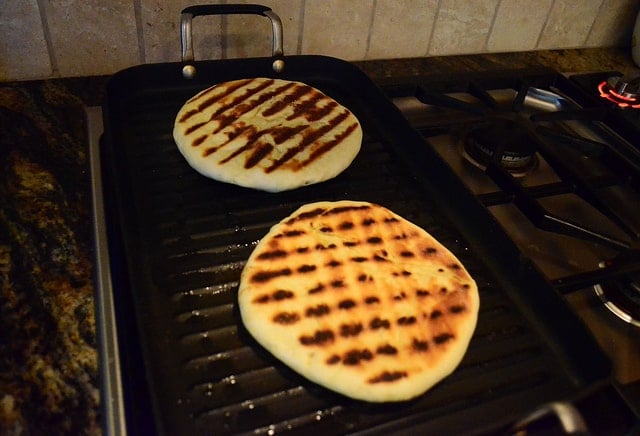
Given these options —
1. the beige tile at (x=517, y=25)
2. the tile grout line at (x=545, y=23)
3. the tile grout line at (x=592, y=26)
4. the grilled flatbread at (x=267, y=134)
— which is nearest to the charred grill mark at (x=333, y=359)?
the grilled flatbread at (x=267, y=134)

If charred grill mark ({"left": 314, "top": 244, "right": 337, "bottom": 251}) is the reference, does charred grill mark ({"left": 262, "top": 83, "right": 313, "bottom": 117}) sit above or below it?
above

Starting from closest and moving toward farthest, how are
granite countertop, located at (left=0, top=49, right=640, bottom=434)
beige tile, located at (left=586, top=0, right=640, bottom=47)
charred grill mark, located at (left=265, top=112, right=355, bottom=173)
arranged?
1. granite countertop, located at (left=0, top=49, right=640, bottom=434)
2. charred grill mark, located at (left=265, top=112, right=355, bottom=173)
3. beige tile, located at (left=586, top=0, right=640, bottom=47)

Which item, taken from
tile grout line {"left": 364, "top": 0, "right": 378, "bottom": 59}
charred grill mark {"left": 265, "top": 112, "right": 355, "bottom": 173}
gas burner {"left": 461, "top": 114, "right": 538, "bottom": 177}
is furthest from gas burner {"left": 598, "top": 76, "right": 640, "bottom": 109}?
charred grill mark {"left": 265, "top": 112, "right": 355, "bottom": 173}

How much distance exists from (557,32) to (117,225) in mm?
1254

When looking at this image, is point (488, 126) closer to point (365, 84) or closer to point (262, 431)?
point (365, 84)

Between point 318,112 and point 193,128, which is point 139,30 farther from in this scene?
point 318,112

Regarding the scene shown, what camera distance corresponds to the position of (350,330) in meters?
0.67

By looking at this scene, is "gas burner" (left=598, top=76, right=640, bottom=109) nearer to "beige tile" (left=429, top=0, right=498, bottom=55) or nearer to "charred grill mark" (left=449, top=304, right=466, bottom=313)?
"beige tile" (left=429, top=0, right=498, bottom=55)

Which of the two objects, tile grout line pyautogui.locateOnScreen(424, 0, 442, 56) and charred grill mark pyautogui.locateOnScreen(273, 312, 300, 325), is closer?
charred grill mark pyautogui.locateOnScreen(273, 312, 300, 325)

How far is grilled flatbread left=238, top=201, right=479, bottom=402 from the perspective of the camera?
2.07 ft

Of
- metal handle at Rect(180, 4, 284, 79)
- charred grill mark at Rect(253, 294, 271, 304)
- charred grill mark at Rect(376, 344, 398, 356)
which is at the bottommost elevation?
charred grill mark at Rect(376, 344, 398, 356)

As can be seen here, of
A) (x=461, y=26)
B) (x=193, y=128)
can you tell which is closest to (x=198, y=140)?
(x=193, y=128)

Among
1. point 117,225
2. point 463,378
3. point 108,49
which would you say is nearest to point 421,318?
point 463,378

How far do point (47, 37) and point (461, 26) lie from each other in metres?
0.92
